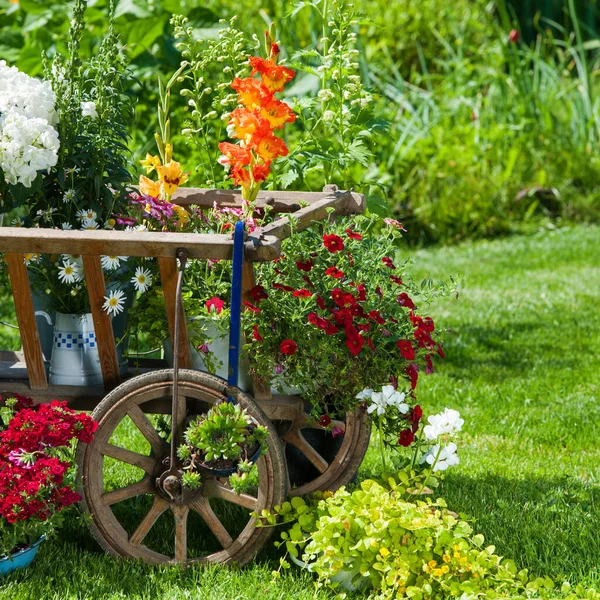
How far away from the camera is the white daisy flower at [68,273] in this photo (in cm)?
253

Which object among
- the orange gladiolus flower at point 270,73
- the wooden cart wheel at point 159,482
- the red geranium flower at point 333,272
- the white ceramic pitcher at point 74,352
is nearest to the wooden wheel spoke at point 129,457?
the wooden cart wheel at point 159,482

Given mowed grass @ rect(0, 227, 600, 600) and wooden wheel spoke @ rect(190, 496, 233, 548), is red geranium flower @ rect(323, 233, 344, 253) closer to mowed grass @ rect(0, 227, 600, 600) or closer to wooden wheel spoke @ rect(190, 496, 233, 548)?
mowed grass @ rect(0, 227, 600, 600)

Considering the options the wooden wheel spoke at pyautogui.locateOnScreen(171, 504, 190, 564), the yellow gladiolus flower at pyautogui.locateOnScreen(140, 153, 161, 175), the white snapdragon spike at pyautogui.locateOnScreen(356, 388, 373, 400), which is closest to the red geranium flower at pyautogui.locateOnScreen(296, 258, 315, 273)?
the white snapdragon spike at pyautogui.locateOnScreen(356, 388, 373, 400)

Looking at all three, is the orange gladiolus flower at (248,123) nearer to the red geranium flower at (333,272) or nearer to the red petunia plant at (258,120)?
the red petunia plant at (258,120)

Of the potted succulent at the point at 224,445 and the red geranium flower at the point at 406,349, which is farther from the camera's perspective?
the red geranium flower at the point at 406,349

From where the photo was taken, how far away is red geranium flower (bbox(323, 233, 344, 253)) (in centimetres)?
246

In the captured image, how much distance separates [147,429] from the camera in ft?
8.13

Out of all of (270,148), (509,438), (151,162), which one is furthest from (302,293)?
(509,438)

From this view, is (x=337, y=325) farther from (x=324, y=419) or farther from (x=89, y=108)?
(x=89, y=108)

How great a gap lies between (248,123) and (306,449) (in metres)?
0.95

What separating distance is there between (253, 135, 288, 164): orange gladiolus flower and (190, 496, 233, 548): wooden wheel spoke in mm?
914

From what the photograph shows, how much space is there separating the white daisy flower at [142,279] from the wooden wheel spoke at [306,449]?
23.9 inches

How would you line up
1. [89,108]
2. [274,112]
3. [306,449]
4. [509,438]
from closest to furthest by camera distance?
[274,112]
[89,108]
[306,449]
[509,438]

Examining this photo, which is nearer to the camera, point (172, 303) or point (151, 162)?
point (172, 303)
